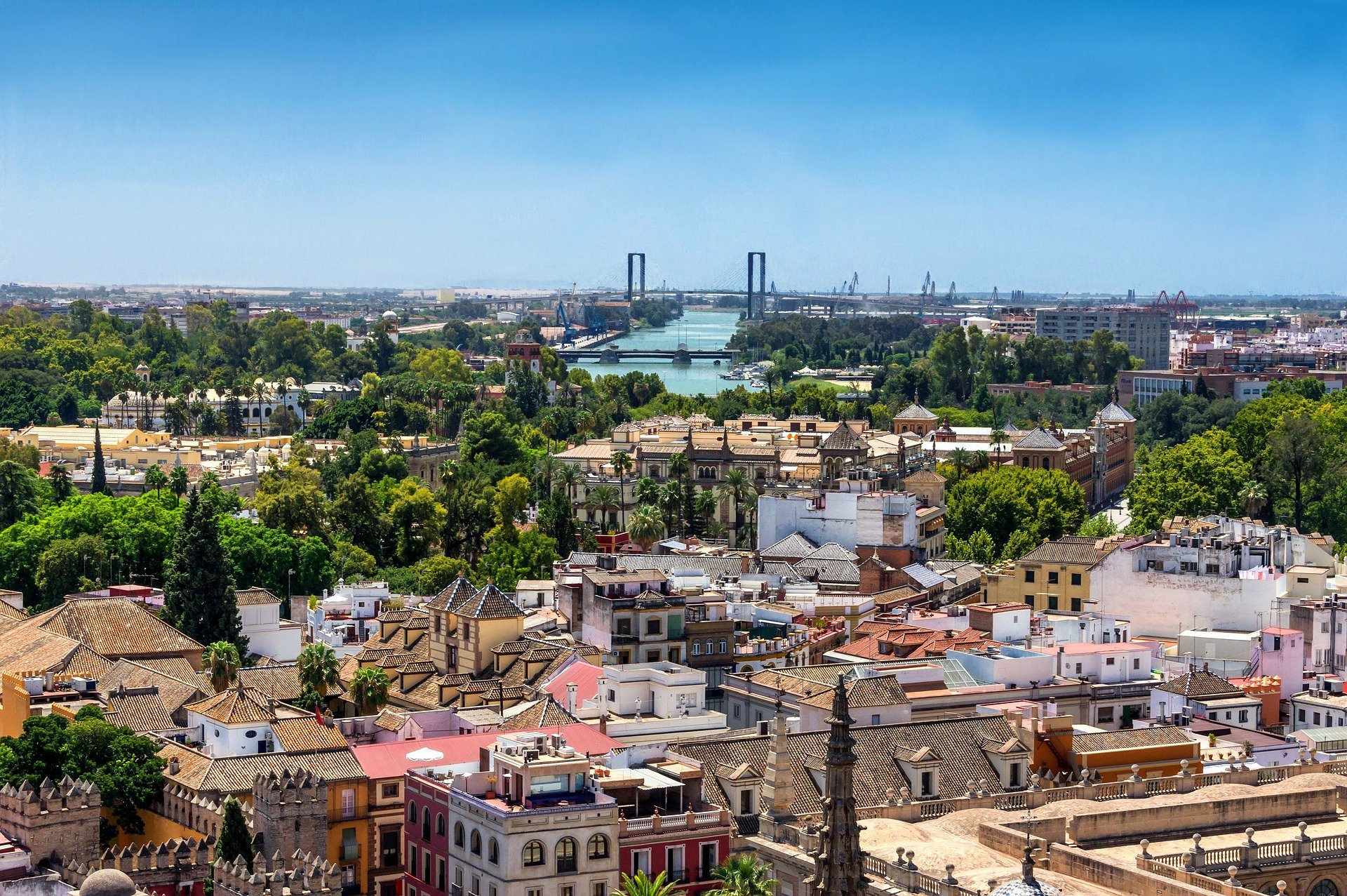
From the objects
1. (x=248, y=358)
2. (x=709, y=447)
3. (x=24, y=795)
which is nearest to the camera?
(x=24, y=795)

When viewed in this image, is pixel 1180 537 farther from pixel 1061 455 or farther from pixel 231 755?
pixel 1061 455

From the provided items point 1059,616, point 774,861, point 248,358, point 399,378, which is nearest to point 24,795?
point 774,861

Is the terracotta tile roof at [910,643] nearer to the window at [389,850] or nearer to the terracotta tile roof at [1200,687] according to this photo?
the terracotta tile roof at [1200,687]

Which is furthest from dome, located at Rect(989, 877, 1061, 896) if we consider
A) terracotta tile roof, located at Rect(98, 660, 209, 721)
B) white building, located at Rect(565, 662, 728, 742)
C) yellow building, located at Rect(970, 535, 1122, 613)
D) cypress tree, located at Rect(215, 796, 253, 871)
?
yellow building, located at Rect(970, 535, 1122, 613)

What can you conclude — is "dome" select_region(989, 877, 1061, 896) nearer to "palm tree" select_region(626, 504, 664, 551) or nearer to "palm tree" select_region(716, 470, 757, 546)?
"palm tree" select_region(626, 504, 664, 551)

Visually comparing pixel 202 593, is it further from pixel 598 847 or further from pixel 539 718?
pixel 598 847

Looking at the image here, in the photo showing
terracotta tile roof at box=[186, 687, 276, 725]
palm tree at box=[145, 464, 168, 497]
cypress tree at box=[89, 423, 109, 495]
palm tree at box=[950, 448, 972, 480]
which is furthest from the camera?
palm tree at box=[950, 448, 972, 480]
